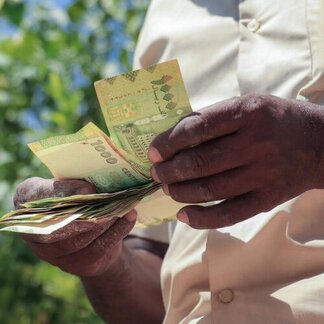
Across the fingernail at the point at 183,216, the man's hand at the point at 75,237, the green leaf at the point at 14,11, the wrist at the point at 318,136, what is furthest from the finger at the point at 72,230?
the green leaf at the point at 14,11

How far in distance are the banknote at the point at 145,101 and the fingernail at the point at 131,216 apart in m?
0.20

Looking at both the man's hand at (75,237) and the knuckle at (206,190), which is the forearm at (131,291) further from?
the knuckle at (206,190)

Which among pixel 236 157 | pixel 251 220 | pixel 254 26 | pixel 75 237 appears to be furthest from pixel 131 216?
pixel 254 26

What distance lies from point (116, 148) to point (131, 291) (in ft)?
2.22

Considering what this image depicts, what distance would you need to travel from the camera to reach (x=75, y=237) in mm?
1570

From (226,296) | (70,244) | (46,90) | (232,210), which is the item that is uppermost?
(232,210)

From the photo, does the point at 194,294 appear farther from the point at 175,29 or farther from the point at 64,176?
the point at 175,29

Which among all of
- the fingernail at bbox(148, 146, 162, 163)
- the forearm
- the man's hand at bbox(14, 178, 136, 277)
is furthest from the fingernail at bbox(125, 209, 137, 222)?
the forearm

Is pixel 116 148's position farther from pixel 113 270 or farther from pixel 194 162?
pixel 113 270

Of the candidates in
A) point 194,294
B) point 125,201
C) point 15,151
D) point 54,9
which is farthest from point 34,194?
point 54,9

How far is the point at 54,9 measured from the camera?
3.40m

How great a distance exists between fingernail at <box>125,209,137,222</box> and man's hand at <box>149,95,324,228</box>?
0.21 metres

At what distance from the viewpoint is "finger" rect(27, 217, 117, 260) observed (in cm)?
156

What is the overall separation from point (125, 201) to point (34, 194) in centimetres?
22
